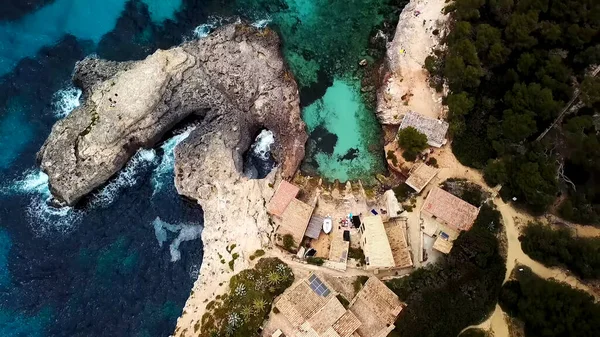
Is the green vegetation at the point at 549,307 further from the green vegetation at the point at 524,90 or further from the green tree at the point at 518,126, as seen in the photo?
the green tree at the point at 518,126

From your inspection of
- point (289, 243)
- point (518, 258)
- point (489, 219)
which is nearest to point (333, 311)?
point (289, 243)

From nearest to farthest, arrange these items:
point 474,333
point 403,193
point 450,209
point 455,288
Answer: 1. point 474,333
2. point 455,288
3. point 450,209
4. point 403,193

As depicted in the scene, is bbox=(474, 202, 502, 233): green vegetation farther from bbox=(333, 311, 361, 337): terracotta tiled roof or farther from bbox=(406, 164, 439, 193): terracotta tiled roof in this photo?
bbox=(333, 311, 361, 337): terracotta tiled roof

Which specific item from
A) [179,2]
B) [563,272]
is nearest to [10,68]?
[179,2]

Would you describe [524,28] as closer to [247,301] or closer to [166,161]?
[247,301]

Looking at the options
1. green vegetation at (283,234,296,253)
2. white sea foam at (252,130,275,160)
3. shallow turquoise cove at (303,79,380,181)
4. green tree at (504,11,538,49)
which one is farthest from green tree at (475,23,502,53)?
green vegetation at (283,234,296,253)

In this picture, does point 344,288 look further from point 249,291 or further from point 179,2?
point 179,2
